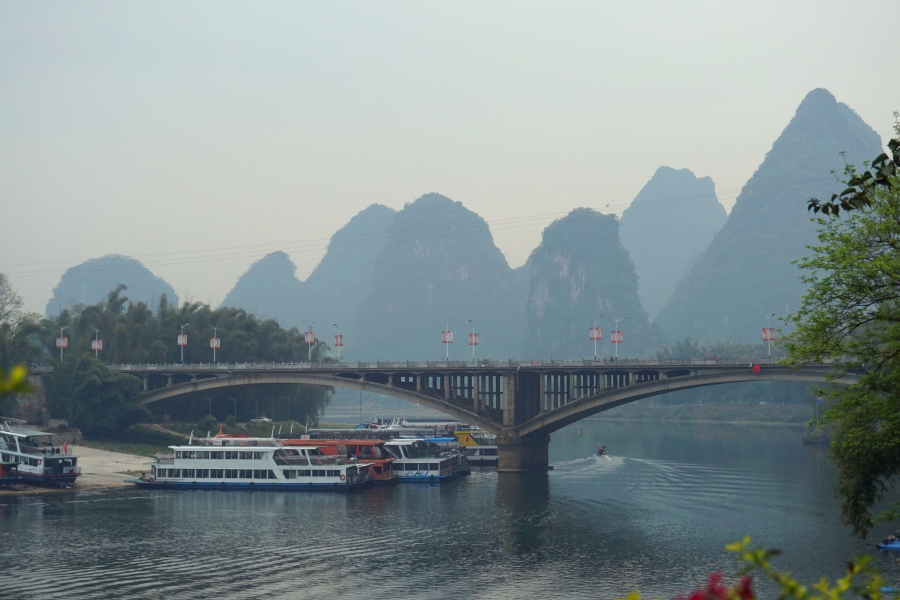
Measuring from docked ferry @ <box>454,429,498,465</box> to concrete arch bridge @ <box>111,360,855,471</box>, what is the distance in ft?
25.1

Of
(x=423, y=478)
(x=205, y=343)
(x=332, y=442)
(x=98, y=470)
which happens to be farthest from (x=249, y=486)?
(x=205, y=343)

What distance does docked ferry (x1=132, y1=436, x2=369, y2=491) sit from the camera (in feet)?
331

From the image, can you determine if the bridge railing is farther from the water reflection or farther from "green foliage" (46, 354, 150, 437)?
the water reflection

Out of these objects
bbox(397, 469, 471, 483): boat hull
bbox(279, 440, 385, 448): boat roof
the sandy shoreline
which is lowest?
bbox(397, 469, 471, 483): boat hull

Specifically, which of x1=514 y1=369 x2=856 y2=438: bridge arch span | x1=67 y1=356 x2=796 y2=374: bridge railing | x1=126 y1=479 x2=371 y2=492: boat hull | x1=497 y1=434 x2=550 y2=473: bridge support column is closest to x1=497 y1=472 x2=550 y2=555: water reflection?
x1=497 y1=434 x2=550 y2=473: bridge support column

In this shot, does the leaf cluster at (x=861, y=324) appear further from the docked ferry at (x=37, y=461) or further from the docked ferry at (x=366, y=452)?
the docked ferry at (x=37, y=461)

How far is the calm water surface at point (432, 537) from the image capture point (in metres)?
56.1

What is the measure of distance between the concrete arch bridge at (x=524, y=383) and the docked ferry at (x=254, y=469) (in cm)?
2066

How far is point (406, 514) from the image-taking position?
276 feet

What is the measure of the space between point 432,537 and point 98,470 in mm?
55871

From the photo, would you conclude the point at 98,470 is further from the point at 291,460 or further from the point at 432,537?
the point at 432,537

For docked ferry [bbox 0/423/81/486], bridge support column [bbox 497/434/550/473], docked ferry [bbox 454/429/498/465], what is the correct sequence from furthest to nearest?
docked ferry [bbox 454/429/498/465]
bridge support column [bbox 497/434/550/473]
docked ferry [bbox 0/423/81/486]

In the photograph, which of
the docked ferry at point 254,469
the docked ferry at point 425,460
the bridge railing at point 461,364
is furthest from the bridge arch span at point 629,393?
the docked ferry at point 254,469

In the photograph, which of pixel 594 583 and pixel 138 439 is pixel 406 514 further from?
pixel 138 439
